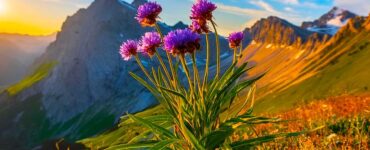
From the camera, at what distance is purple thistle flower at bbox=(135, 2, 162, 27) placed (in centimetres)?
674

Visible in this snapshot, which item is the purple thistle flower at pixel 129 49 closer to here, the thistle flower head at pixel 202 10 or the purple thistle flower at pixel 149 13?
the purple thistle flower at pixel 149 13

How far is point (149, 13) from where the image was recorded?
6.77 meters

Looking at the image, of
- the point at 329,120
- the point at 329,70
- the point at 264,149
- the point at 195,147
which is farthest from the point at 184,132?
the point at 329,70

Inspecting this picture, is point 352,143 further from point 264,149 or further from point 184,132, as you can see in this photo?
point 184,132

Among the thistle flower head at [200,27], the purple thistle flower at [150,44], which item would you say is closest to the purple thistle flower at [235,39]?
the thistle flower head at [200,27]

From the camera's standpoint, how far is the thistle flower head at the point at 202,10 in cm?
642

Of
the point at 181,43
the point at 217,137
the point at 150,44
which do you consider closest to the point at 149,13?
the point at 150,44

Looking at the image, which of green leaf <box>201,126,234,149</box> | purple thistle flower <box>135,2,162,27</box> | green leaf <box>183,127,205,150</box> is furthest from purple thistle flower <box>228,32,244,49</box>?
green leaf <box>183,127,205,150</box>

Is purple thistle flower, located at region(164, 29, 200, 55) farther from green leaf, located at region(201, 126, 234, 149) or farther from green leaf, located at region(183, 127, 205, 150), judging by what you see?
green leaf, located at region(201, 126, 234, 149)

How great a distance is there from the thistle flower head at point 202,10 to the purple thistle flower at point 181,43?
0.59 m

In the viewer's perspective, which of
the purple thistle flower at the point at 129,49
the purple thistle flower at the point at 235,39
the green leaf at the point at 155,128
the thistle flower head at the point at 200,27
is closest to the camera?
the thistle flower head at the point at 200,27

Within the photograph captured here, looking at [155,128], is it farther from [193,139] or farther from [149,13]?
[149,13]

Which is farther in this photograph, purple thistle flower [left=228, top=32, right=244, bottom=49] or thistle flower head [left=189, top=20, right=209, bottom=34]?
purple thistle flower [left=228, top=32, right=244, bottom=49]

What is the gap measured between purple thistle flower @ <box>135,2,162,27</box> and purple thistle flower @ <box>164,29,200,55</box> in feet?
2.87
